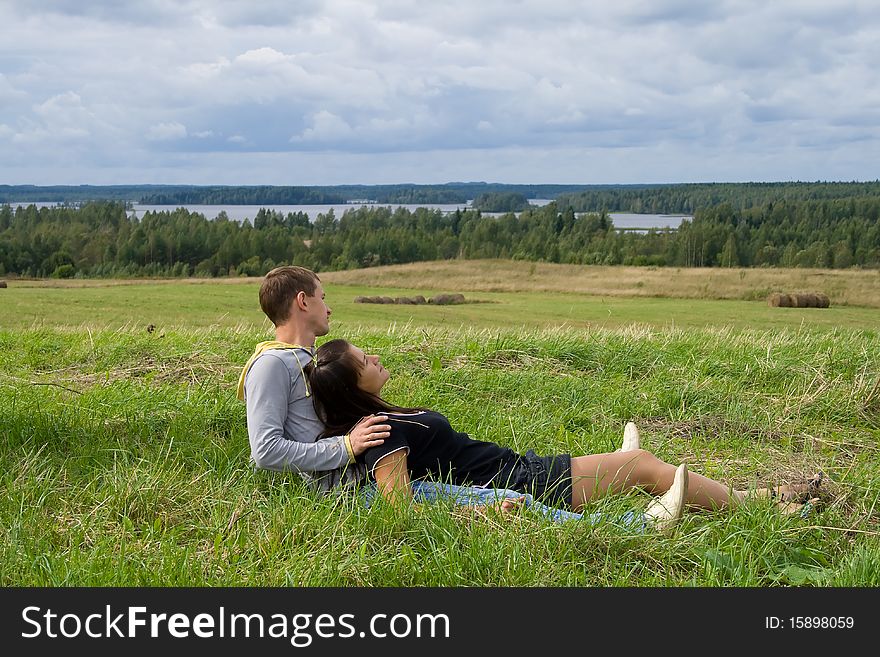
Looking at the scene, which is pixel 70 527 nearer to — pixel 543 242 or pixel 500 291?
pixel 500 291

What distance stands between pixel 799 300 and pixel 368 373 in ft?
121

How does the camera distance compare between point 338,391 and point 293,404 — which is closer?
point 338,391

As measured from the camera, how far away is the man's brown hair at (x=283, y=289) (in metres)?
4.09

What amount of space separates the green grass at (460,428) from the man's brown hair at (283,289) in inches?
31.6

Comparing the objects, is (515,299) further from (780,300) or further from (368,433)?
(368,433)

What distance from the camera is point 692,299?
4112 cm

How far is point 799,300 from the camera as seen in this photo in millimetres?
37094

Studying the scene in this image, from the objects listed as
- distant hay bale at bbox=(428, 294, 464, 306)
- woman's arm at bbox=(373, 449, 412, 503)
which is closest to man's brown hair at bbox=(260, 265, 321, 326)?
woman's arm at bbox=(373, 449, 412, 503)

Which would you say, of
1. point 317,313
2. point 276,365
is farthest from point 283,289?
point 276,365

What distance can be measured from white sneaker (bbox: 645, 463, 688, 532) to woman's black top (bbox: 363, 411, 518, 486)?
0.76 metres

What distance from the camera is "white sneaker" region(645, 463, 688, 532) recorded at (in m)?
3.47

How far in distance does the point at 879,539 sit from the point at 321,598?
2.41 metres

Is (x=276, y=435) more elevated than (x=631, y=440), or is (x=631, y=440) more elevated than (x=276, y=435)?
(x=276, y=435)

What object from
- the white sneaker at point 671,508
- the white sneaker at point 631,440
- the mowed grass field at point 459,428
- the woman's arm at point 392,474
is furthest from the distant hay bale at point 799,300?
the woman's arm at point 392,474
